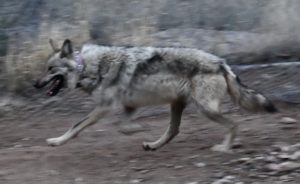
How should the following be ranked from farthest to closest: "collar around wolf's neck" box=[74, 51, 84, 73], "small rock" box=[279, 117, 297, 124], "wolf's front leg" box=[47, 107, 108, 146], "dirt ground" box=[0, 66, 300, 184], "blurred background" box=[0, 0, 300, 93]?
"blurred background" box=[0, 0, 300, 93]
"small rock" box=[279, 117, 297, 124]
"collar around wolf's neck" box=[74, 51, 84, 73]
"wolf's front leg" box=[47, 107, 108, 146]
"dirt ground" box=[0, 66, 300, 184]

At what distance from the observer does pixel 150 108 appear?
925 centimetres

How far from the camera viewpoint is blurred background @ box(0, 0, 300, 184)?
21.8 feet

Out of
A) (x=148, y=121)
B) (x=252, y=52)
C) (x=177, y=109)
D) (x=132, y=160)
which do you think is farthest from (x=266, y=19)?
(x=132, y=160)

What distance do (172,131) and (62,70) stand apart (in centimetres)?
134

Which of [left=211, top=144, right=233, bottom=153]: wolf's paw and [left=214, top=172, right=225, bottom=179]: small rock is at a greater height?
[left=211, top=144, right=233, bottom=153]: wolf's paw

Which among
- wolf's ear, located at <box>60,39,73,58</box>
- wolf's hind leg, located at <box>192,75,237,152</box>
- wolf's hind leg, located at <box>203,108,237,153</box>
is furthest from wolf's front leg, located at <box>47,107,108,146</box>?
wolf's hind leg, located at <box>203,108,237,153</box>

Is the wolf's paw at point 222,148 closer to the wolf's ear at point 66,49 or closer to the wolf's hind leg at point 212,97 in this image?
the wolf's hind leg at point 212,97

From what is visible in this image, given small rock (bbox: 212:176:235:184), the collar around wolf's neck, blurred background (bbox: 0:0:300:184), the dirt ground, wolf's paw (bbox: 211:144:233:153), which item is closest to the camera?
small rock (bbox: 212:176:235:184)

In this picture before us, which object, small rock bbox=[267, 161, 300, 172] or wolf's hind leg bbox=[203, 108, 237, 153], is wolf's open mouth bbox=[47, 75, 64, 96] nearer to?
wolf's hind leg bbox=[203, 108, 237, 153]

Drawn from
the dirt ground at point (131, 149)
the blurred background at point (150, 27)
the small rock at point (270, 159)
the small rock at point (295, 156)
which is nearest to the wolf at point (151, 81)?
the dirt ground at point (131, 149)

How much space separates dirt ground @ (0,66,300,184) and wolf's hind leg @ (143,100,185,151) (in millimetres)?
76

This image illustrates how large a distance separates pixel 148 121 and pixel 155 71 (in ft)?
5.33

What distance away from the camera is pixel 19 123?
9.27 meters

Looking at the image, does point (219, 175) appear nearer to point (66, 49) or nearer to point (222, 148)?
point (222, 148)
